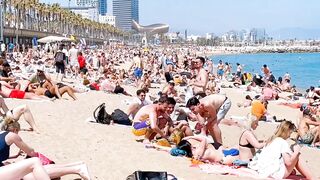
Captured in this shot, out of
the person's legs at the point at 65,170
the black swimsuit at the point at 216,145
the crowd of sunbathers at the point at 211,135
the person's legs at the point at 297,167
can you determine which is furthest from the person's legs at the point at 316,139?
the person's legs at the point at 65,170

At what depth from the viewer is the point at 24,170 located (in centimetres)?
475

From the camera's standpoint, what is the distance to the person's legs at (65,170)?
17.3 feet

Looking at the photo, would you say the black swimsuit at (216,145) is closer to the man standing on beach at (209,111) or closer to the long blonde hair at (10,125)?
the man standing on beach at (209,111)

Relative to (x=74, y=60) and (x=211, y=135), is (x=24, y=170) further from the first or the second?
(x=74, y=60)

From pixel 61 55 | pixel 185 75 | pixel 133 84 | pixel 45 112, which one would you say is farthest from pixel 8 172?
pixel 185 75

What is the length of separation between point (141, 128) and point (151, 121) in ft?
1.49

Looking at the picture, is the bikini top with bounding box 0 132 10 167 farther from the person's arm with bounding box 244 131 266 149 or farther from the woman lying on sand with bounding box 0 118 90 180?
the person's arm with bounding box 244 131 266 149

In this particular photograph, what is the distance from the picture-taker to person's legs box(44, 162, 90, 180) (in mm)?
5281

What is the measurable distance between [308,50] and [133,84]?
168369mm

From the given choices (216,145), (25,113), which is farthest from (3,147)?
(216,145)

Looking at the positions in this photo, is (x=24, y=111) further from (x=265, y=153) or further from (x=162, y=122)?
(x=265, y=153)

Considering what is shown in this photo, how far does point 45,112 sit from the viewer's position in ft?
32.4

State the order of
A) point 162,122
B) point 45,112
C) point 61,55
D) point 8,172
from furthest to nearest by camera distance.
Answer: point 61,55, point 45,112, point 162,122, point 8,172

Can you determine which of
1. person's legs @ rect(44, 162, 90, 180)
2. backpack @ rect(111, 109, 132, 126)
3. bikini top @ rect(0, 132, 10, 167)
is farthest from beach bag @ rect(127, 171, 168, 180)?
backpack @ rect(111, 109, 132, 126)
